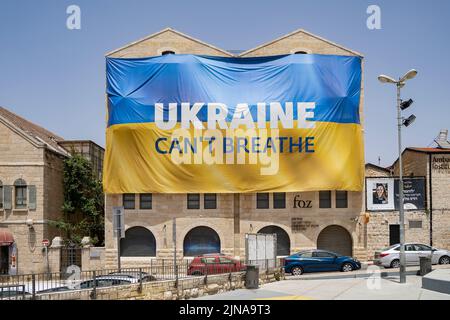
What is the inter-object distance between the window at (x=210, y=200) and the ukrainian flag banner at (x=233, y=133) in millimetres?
1247

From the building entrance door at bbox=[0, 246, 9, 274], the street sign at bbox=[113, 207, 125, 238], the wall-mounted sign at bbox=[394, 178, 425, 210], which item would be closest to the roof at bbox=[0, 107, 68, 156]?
the building entrance door at bbox=[0, 246, 9, 274]

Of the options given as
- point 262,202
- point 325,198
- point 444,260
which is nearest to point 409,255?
point 444,260

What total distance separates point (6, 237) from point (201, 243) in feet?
43.7

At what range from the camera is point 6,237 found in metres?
42.6

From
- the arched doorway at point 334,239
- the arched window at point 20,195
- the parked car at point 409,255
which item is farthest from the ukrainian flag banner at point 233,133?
the parked car at point 409,255

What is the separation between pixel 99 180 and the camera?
51375 millimetres

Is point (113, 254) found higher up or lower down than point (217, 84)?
lower down

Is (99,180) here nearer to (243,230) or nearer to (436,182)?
(243,230)

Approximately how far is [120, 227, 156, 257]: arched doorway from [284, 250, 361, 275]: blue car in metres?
12.3

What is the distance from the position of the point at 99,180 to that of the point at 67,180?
13.4 ft

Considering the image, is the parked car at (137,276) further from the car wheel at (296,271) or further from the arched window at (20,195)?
the arched window at (20,195)

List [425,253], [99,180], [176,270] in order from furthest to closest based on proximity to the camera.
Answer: [99,180], [425,253], [176,270]

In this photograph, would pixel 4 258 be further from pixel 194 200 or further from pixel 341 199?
pixel 341 199
